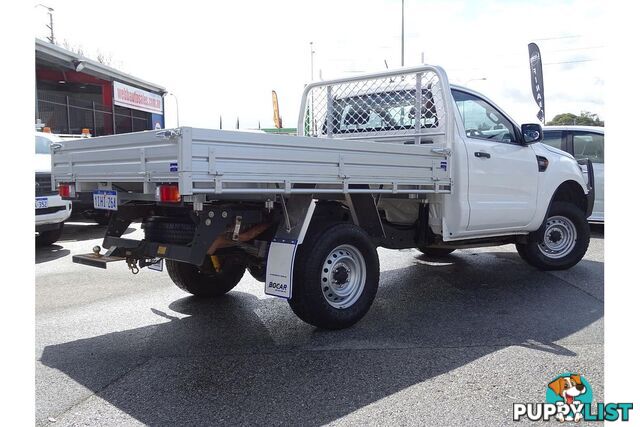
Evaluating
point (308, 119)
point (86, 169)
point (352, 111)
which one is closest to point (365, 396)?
point (86, 169)

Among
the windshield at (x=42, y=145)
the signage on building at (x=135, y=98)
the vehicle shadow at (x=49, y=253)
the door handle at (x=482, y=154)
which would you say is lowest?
the vehicle shadow at (x=49, y=253)

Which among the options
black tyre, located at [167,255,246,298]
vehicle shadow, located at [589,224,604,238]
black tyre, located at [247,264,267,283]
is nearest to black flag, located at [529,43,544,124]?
vehicle shadow, located at [589,224,604,238]

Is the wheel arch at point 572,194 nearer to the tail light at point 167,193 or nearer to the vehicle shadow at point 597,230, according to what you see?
the vehicle shadow at point 597,230

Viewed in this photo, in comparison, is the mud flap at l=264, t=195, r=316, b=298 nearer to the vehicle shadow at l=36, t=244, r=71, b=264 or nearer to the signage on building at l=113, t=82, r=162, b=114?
the vehicle shadow at l=36, t=244, r=71, b=264

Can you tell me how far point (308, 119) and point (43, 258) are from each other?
480cm

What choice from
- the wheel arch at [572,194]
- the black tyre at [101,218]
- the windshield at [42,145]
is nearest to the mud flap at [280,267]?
the wheel arch at [572,194]

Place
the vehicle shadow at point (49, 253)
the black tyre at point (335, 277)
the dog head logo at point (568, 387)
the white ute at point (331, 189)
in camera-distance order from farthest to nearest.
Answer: the vehicle shadow at point (49, 253)
the black tyre at point (335, 277)
the white ute at point (331, 189)
the dog head logo at point (568, 387)

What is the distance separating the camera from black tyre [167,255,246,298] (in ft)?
19.1

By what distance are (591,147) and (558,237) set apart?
3656 mm

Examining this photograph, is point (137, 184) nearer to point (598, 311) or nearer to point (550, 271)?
point (598, 311)

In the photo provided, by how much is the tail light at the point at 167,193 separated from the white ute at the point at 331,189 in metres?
0.01

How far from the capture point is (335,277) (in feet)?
16.4

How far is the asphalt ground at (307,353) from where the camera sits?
3.48m

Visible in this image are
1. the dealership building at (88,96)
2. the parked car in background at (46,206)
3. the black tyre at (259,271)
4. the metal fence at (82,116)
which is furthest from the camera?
the metal fence at (82,116)
